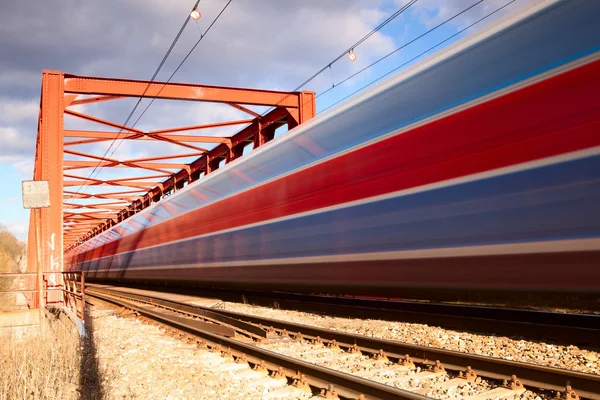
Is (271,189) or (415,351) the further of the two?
(271,189)

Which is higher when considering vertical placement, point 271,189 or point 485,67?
point 485,67

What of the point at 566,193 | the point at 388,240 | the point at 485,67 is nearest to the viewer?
the point at 566,193

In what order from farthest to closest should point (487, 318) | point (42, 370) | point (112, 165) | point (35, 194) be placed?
A: point (112, 165)
point (35, 194)
point (487, 318)
point (42, 370)

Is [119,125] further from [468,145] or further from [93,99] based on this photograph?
[468,145]

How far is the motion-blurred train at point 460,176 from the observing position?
4.88m

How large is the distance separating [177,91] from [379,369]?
13731mm

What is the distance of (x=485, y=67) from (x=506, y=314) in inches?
142

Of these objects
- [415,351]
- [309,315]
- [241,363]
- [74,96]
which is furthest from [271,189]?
[74,96]

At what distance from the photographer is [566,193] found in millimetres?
4887

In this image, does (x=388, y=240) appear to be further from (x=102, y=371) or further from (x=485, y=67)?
(x=102, y=371)

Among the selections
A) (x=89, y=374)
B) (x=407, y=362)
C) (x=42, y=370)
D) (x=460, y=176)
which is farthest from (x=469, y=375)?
(x=42, y=370)

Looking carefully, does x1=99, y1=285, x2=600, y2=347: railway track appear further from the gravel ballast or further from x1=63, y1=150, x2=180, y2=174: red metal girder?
x1=63, y1=150, x2=180, y2=174: red metal girder

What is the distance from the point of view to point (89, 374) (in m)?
6.13

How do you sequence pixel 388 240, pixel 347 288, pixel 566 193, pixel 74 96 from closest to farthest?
pixel 566 193, pixel 388 240, pixel 347 288, pixel 74 96
